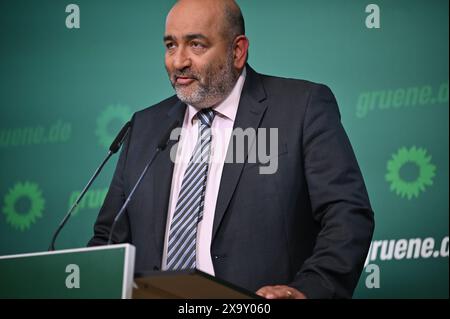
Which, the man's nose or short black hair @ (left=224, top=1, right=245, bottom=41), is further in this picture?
short black hair @ (left=224, top=1, right=245, bottom=41)

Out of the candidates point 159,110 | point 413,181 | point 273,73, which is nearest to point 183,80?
point 159,110

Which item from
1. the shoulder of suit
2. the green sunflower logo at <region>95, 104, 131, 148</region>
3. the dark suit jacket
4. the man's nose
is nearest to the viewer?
the dark suit jacket

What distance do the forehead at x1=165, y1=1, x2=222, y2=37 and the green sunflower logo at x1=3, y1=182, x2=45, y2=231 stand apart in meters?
1.45

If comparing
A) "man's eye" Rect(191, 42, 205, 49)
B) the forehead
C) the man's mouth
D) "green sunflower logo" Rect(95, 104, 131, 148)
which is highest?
the forehead

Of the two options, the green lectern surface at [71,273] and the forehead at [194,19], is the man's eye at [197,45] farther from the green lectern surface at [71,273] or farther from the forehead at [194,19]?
the green lectern surface at [71,273]

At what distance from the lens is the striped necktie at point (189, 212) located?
10.5ft

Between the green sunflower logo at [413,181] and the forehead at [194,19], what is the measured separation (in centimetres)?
125

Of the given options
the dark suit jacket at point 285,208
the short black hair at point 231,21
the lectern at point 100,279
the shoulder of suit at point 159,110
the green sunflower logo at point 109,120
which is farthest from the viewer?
the green sunflower logo at point 109,120

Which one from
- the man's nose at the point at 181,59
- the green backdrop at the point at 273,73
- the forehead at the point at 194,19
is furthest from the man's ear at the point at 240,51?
the green backdrop at the point at 273,73

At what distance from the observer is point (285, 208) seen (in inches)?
127

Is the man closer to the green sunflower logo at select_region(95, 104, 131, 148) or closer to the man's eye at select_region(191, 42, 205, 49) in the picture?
the man's eye at select_region(191, 42, 205, 49)

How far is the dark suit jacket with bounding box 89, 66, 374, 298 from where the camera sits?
300 centimetres

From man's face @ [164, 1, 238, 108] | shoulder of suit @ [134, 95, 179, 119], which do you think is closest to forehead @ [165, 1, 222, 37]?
man's face @ [164, 1, 238, 108]

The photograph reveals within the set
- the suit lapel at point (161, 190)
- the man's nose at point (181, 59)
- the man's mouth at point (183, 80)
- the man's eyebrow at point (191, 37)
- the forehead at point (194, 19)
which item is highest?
the forehead at point (194, 19)
